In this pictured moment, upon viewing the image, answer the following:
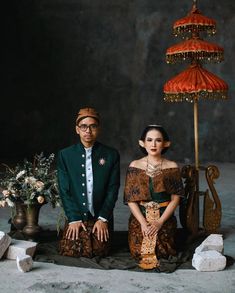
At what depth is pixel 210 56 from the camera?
5.55m

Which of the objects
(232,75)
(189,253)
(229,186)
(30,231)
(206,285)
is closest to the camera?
(206,285)

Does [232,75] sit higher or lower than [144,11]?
lower

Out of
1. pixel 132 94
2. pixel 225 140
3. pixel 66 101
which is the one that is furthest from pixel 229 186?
pixel 66 101

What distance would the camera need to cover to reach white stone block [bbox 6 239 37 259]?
4.55m

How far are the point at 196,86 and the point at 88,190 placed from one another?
4.90 ft

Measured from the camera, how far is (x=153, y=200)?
4.69 metres

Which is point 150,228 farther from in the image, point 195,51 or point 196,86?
point 195,51

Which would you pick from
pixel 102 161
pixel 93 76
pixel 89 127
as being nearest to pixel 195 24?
pixel 89 127

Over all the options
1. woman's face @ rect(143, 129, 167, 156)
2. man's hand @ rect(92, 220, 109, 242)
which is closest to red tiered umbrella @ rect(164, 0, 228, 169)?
woman's face @ rect(143, 129, 167, 156)

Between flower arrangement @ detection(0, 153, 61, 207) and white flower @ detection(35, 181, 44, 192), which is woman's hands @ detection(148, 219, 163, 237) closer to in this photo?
flower arrangement @ detection(0, 153, 61, 207)

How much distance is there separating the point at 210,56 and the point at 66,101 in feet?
21.3

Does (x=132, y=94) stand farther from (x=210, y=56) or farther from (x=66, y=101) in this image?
(x=210, y=56)

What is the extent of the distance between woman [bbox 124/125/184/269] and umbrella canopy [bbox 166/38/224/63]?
1032 mm

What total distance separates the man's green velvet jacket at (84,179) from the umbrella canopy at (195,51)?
1293 mm
